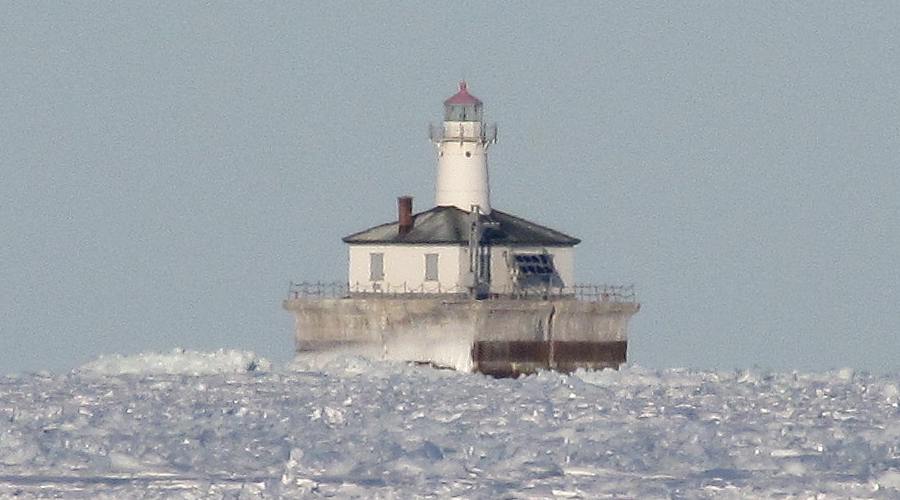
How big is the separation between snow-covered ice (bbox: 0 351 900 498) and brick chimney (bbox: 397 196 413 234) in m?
3.27

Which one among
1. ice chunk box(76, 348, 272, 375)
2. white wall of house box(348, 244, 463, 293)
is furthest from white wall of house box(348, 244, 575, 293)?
ice chunk box(76, 348, 272, 375)

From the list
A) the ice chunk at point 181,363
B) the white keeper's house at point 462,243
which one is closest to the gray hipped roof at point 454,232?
the white keeper's house at point 462,243

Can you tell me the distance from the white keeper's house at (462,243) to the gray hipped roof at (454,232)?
2 centimetres

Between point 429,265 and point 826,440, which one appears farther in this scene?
point 429,265

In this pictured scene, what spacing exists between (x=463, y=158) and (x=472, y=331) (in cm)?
342

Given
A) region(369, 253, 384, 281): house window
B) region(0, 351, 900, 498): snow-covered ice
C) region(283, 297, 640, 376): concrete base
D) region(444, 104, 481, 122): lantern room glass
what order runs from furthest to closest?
region(444, 104, 481, 122): lantern room glass → region(369, 253, 384, 281): house window → region(283, 297, 640, 376): concrete base → region(0, 351, 900, 498): snow-covered ice

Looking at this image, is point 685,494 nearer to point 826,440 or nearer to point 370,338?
point 826,440

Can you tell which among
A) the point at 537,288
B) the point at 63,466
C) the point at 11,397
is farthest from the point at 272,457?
the point at 537,288

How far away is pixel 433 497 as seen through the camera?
42.2 meters

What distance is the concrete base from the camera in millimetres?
59188

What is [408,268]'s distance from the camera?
197ft

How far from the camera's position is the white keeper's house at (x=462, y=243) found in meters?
59.8

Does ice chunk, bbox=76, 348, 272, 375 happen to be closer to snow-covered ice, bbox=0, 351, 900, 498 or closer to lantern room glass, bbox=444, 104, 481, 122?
snow-covered ice, bbox=0, 351, 900, 498

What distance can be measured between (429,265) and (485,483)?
1698 cm
